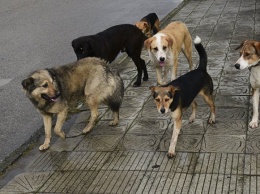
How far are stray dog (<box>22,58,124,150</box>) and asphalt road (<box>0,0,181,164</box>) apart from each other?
0.89 m

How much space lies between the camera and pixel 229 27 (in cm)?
1167

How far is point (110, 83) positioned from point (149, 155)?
4.70 ft

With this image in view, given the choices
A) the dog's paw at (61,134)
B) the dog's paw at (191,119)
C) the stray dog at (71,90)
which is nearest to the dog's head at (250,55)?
the dog's paw at (191,119)

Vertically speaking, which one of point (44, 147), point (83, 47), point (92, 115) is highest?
point (83, 47)

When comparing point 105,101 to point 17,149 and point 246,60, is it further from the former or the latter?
point 246,60

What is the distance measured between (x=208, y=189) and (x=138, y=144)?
4.89 feet

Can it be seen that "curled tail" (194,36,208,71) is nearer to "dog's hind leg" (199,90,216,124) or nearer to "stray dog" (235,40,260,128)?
"dog's hind leg" (199,90,216,124)

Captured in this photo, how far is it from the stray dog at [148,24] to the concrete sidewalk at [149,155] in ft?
8.28

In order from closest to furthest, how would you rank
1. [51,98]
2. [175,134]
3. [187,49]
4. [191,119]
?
[175,134]
[51,98]
[191,119]
[187,49]

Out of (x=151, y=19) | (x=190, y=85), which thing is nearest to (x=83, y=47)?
(x=190, y=85)

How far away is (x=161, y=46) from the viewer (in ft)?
23.2

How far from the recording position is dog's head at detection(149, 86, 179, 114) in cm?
503

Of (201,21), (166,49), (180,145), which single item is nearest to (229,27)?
(201,21)

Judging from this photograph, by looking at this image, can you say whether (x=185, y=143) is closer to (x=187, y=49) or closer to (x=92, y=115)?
(x=92, y=115)
